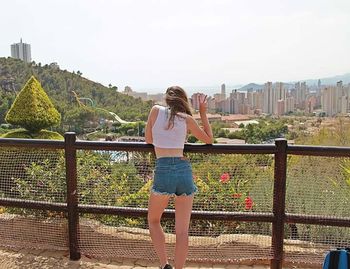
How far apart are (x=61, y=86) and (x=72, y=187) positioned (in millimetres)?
20037

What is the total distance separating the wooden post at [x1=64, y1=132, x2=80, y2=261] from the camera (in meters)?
3.81

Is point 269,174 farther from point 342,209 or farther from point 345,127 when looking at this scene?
point 345,127

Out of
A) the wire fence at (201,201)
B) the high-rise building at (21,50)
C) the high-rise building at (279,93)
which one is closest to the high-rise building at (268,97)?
the high-rise building at (279,93)

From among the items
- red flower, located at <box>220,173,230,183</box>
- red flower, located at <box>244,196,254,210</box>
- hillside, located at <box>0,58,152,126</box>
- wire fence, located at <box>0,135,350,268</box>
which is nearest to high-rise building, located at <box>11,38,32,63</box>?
hillside, located at <box>0,58,152,126</box>

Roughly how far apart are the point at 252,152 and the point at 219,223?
89 centimetres

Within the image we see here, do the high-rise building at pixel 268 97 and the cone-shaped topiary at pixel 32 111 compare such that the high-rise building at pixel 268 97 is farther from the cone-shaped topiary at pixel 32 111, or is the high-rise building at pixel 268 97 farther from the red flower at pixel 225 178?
the red flower at pixel 225 178

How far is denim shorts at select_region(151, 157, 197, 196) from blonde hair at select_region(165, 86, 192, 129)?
24 centimetres

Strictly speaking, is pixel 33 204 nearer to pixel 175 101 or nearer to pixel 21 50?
pixel 175 101

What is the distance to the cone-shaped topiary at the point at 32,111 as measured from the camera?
26.7 feet

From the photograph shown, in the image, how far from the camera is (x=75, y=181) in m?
3.86

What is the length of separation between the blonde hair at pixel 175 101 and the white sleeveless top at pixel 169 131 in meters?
0.03

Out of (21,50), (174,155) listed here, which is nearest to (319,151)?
(174,155)

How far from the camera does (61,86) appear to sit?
2312 cm

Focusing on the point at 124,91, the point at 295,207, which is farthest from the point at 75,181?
the point at 124,91
